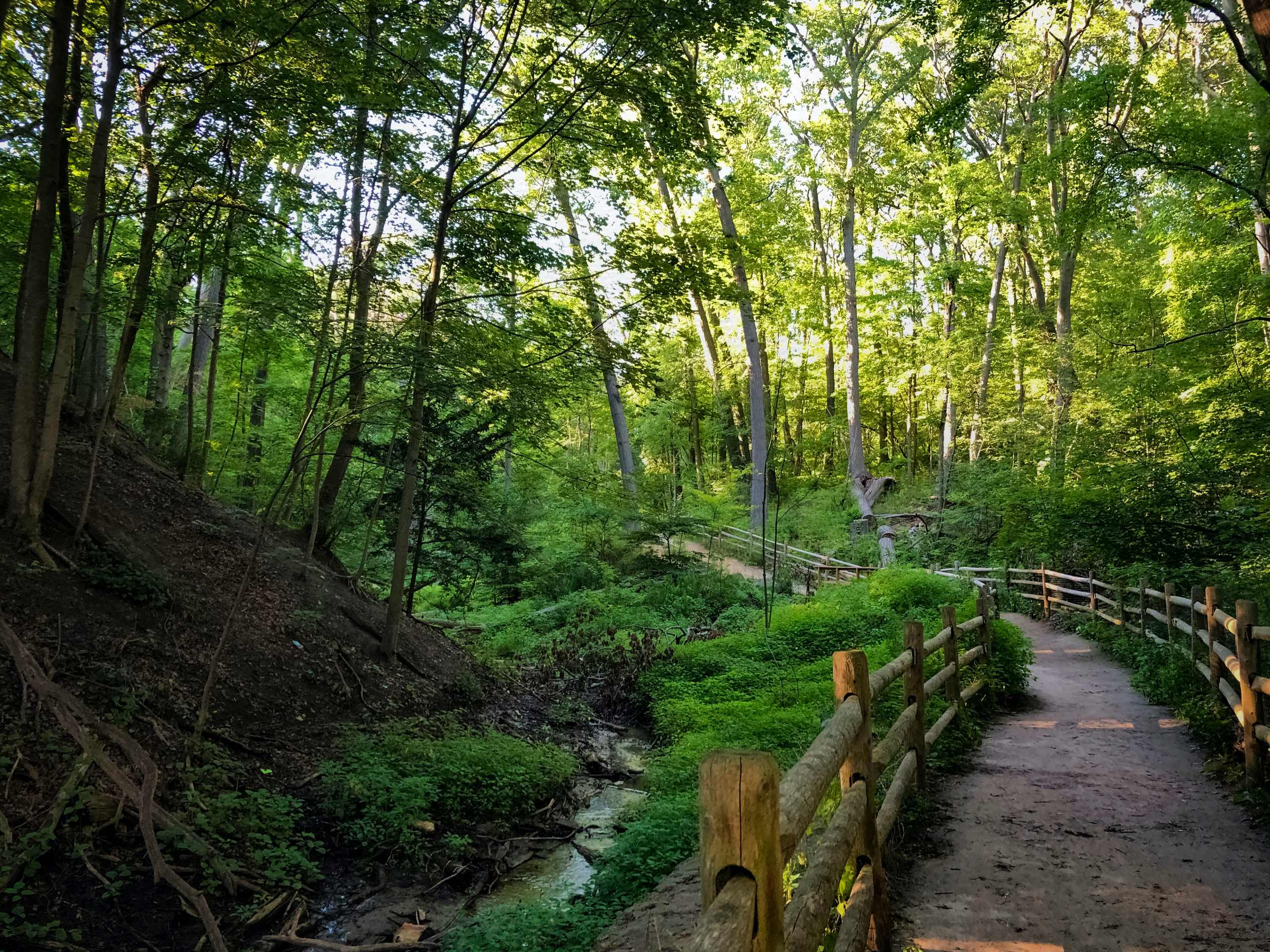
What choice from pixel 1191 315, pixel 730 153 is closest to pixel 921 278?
pixel 730 153

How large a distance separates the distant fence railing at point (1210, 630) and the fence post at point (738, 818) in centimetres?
519

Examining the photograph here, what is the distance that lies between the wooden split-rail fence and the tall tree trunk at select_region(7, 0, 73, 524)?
22.1ft

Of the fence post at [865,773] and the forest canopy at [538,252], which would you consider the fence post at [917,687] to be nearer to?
the fence post at [865,773]

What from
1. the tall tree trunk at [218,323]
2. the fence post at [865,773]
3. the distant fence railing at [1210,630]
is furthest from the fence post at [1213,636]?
the tall tree trunk at [218,323]

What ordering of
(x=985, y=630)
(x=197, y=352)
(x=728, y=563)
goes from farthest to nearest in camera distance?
1. (x=728, y=563)
2. (x=197, y=352)
3. (x=985, y=630)

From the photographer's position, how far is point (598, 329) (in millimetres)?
10867

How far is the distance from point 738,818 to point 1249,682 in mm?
5595

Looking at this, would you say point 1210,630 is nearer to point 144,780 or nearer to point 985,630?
point 985,630

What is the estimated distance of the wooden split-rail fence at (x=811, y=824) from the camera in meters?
1.67

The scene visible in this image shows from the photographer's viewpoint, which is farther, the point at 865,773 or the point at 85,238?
the point at 85,238

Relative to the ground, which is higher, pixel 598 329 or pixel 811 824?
pixel 598 329

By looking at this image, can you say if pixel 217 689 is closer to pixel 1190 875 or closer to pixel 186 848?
pixel 186 848

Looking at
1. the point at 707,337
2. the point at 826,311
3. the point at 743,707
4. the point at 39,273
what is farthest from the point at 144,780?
the point at 826,311

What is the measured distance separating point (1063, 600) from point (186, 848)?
16.3 meters
